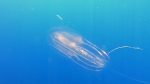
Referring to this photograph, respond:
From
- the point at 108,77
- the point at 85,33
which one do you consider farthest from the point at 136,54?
the point at 85,33

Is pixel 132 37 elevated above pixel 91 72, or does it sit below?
above

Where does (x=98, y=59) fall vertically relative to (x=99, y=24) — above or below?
below

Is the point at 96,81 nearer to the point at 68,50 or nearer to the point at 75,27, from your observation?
the point at 68,50

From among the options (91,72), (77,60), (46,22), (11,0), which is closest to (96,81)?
(91,72)

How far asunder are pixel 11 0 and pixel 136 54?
1.02m

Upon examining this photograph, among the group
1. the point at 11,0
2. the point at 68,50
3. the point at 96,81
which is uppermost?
the point at 11,0

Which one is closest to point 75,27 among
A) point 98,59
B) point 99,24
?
point 99,24

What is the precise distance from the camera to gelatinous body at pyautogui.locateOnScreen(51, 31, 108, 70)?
1.83 meters

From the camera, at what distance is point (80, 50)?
190 centimetres

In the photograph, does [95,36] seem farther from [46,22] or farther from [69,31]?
[46,22]

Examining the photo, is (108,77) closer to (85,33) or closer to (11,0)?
(85,33)

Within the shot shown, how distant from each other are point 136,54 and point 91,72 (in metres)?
0.36

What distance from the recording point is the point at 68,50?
1.89 metres

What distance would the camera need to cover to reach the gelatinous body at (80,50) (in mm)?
1831
